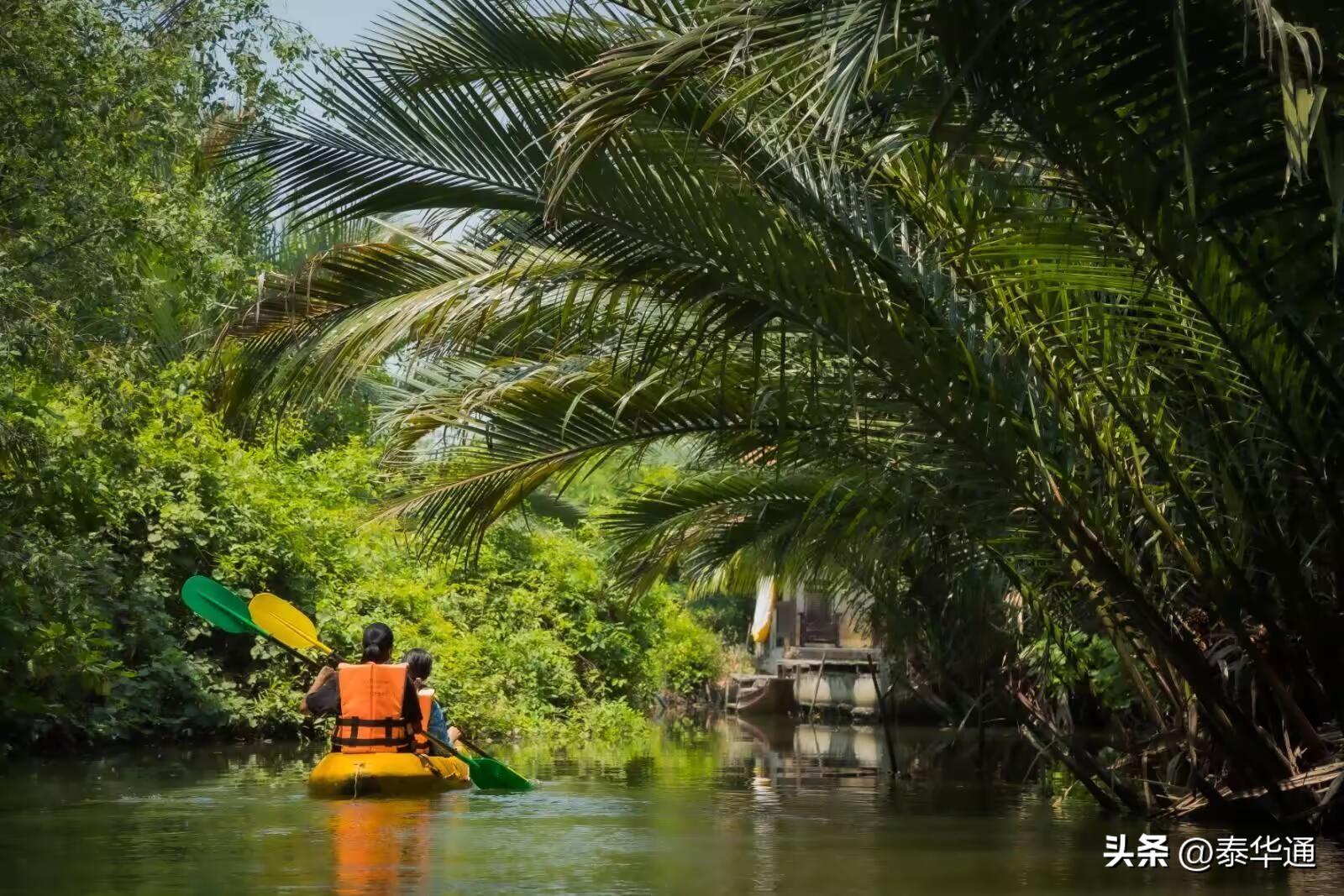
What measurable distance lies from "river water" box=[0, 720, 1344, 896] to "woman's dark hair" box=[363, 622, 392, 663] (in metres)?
0.96

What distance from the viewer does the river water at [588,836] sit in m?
7.34

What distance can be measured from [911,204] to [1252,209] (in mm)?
2655

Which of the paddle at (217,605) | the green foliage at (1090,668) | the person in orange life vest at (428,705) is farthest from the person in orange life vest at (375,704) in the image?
the green foliage at (1090,668)

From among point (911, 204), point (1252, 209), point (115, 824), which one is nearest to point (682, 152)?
point (911, 204)

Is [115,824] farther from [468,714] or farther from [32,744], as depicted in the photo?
[468,714]

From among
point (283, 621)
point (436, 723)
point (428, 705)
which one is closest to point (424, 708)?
point (428, 705)

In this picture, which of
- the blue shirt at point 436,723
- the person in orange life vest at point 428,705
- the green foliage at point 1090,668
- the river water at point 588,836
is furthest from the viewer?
the blue shirt at point 436,723

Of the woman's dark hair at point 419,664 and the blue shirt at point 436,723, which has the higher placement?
the woman's dark hair at point 419,664

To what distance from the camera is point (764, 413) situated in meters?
9.55

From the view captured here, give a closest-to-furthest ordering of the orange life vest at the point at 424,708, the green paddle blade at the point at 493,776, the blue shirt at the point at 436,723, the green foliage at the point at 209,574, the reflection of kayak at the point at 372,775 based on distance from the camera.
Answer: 1. the reflection of kayak at the point at 372,775
2. the orange life vest at the point at 424,708
3. the green paddle blade at the point at 493,776
4. the blue shirt at the point at 436,723
5. the green foliage at the point at 209,574

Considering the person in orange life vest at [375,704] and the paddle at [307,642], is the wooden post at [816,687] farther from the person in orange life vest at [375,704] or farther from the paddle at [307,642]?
the person in orange life vest at [375,704]

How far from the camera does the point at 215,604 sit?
14.0 metres

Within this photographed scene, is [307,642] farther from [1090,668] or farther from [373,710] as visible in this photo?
[1090,668]

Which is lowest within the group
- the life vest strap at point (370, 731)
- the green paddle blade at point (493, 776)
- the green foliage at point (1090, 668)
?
the green paddle blade at point (493, 776)
